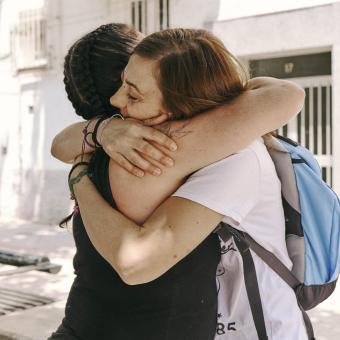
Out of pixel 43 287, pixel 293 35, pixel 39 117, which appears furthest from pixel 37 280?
pixel 39 117

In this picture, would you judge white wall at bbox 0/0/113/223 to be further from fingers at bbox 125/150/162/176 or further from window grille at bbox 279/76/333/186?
fingers at bbox 125/150/162/176

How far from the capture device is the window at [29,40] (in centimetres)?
1094

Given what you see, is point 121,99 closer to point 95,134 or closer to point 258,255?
point 95,134

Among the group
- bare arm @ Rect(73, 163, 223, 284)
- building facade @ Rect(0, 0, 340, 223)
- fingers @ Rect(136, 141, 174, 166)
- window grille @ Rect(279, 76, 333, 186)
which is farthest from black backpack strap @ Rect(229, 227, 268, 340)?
window grille @ Rect(279, 76, 333, 186)

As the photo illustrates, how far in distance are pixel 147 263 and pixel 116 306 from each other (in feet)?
0.59

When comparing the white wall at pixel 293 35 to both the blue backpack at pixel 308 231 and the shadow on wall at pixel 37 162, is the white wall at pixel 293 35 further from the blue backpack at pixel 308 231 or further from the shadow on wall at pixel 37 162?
the blue backpack at pixel 308 231

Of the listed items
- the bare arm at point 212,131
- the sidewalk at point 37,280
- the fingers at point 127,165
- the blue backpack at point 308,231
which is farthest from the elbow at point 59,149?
the sidewalk at point 37,280

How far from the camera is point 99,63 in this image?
1.63 m

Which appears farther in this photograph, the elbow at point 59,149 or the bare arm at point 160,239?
the elbow at point 59,149

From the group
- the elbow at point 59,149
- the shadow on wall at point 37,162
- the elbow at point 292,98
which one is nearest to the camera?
the elbow at point 292,98

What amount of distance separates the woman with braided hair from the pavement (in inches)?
97.0

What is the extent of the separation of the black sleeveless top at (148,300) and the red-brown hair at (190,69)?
0.84 feet

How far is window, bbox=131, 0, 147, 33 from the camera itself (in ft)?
30.7

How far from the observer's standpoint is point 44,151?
11039 millimetres
